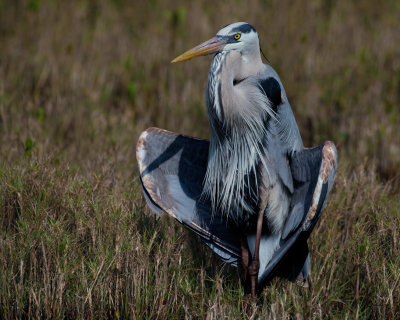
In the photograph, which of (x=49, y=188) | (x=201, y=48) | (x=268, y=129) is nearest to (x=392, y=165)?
(x=268, y=129)

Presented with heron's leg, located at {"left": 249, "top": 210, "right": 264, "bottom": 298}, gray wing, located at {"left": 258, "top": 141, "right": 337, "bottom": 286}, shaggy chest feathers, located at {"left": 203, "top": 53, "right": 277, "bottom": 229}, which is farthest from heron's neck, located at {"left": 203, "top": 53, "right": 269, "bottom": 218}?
gray wing, located at {"left": 258, "top": 141, "right": 337, "bottom": 286}

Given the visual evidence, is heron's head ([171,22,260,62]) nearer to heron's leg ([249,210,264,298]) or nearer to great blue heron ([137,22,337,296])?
great blue heron ([137,22,337,296])

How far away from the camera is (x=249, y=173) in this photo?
3242mm

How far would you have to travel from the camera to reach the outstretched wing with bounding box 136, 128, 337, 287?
9.55 ft

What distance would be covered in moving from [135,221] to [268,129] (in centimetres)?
90

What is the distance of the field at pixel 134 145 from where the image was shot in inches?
113

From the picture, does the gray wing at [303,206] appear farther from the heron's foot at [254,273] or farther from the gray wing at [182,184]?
the gray wing at [182,184]

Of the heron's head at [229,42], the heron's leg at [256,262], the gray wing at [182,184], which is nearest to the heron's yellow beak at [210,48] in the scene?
the heron's head at [229,42]

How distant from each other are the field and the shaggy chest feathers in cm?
36

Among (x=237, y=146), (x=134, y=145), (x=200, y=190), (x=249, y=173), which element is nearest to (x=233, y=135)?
(x=237, y=146)

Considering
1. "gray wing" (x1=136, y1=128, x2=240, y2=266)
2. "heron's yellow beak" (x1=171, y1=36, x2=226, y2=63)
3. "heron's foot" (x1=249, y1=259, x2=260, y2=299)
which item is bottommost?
"heron's foot" (x1=249, y1=259, x2=260, y2=299)

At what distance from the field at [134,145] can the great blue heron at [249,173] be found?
17 centimetres

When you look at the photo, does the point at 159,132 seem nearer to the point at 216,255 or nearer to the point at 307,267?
the point at 216,255

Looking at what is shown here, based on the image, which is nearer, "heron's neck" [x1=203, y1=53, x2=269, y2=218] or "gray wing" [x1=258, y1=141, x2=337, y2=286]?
"gray wing" [x1=258, y1=141, x2=337, y2=286]
